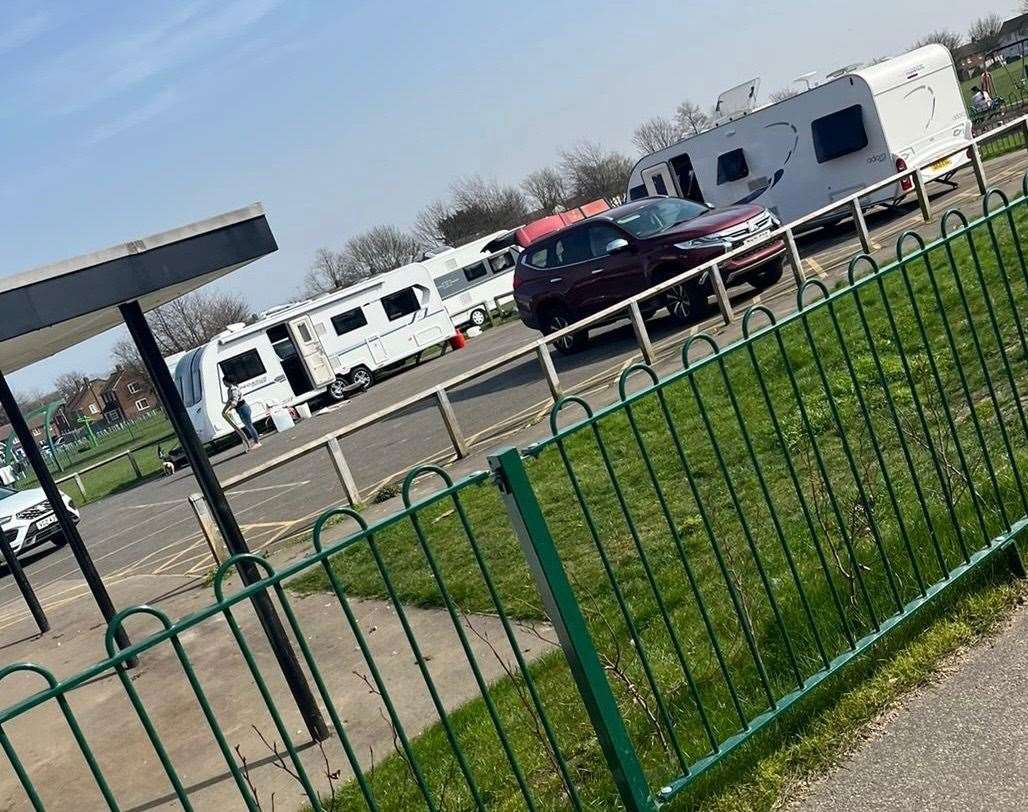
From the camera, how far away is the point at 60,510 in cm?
786

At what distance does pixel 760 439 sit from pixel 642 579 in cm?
200

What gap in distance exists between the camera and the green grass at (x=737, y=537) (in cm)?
390

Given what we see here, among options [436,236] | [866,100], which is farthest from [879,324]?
[436,236]

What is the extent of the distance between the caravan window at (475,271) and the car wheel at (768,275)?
63.9 feet

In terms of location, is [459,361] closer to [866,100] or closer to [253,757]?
[866,100]

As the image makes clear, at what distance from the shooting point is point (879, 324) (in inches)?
369

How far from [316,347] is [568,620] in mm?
25074

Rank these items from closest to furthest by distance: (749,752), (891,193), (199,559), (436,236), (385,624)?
(749,752)
(385,624)
(199,559)
(891,193)
(436,236)

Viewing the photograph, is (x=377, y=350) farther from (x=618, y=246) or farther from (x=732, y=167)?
(x=618, y=246)

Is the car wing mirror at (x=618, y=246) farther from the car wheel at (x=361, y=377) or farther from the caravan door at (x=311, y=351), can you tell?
the car wheel at (x=361, y=377)

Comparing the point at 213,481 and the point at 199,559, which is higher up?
the point at 213,481

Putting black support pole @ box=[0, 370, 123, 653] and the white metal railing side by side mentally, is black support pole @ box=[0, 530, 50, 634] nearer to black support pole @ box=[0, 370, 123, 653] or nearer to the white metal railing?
the white metal railing

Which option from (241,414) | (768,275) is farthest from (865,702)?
(241,414)

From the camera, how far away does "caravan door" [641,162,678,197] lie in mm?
23375
